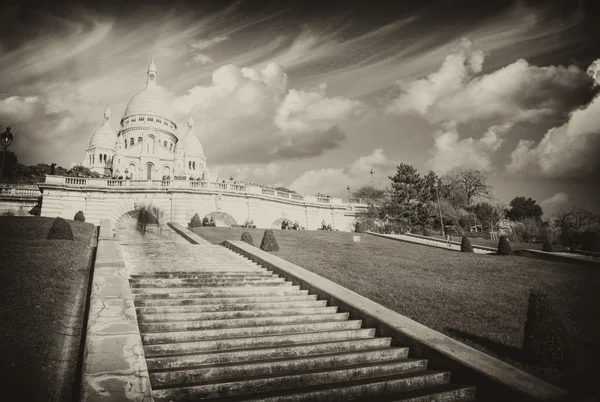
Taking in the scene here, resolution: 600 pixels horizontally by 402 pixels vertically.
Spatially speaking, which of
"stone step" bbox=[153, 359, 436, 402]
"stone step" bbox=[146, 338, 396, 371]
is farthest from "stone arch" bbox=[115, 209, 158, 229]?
"stone step" bbox=[153, 359, 436, 402]

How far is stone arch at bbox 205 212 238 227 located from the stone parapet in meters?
25.0

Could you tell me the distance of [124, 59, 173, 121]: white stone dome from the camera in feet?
235

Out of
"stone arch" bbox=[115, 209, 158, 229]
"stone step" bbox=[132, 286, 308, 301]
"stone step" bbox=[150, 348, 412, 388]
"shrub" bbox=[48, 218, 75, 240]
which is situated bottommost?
"stone step" bbox=[150, 348, 412, 388]

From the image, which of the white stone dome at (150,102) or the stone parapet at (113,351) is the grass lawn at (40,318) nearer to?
the stone parapet at (113,351)

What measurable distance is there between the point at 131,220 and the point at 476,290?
28827 mm

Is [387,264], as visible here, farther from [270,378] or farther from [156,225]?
[156,225]

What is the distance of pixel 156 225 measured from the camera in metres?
30.2

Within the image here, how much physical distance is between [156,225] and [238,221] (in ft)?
23.4

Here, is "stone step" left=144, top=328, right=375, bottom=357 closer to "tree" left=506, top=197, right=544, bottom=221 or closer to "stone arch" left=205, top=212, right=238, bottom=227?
"stone arch" left=205, top=212, right=238, bottom=227

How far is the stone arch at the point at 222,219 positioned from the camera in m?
31.9

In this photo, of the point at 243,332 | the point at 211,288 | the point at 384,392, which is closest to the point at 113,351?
the point at 243,332

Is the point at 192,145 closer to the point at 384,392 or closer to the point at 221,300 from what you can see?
the point at 221,300

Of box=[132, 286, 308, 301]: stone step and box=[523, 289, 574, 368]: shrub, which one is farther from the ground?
box=[132, 286, 308, 301]: stone step

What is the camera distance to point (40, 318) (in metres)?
6.25
